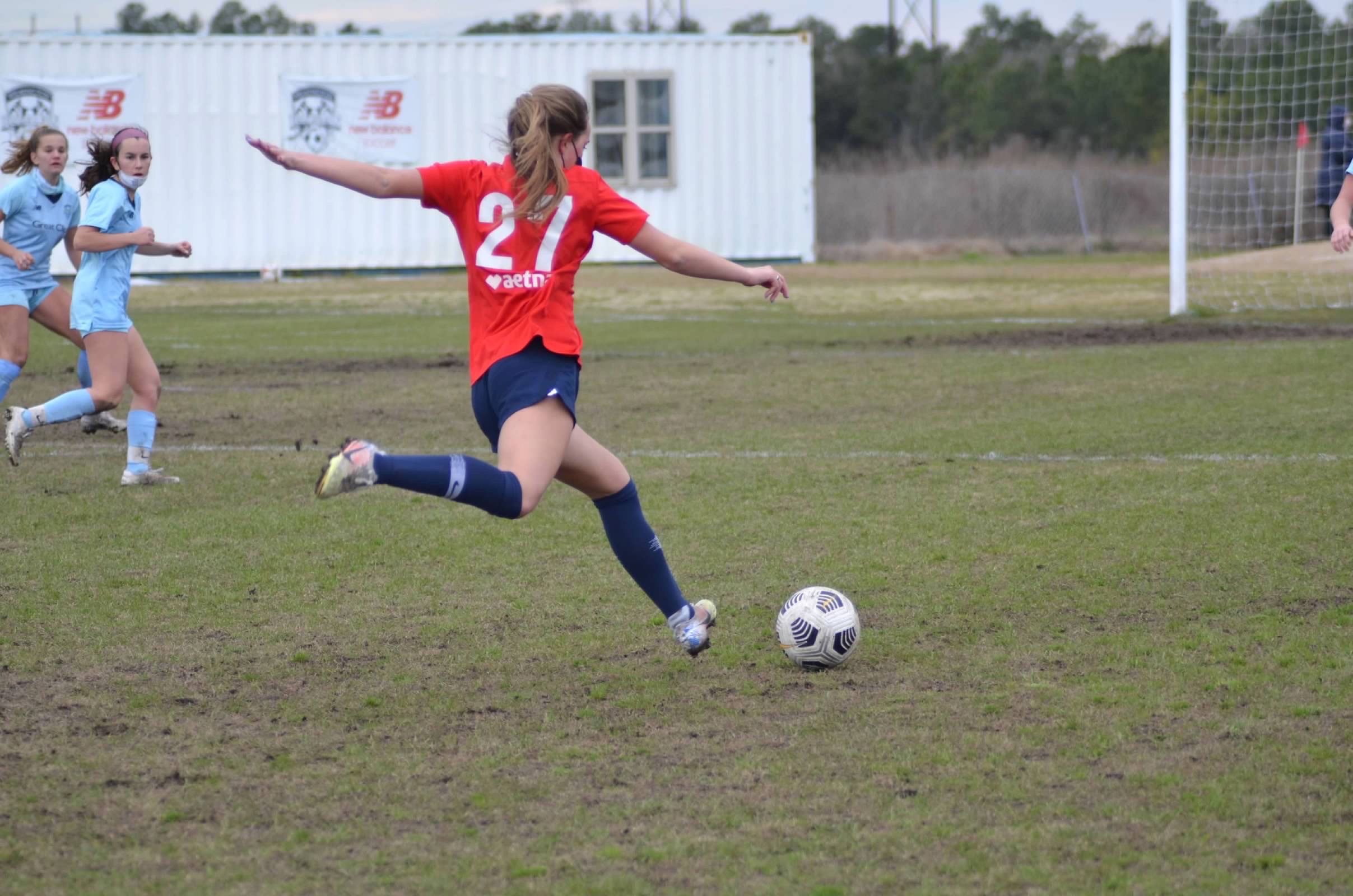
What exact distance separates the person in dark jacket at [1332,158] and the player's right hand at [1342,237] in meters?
10.1

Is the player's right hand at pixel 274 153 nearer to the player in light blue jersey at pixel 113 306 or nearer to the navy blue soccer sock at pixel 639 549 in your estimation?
the navy blue soccer sock at pixel 639 549

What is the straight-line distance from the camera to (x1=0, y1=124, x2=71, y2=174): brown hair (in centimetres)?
827

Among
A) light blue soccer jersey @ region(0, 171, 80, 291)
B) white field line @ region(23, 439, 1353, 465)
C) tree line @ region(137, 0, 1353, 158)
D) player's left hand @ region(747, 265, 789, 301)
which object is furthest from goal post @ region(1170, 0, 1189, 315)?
tree line @ region(137, 0, 1353, 158)

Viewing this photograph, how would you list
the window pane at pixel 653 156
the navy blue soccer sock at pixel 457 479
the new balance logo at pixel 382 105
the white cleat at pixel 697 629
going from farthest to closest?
the window pane at pixel 653 156
the new balance logo at pixel 382 105
the white cleat at pixel 697 629
the navy blue soccer sock at pixel 457 479

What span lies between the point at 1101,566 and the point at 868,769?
2534 mm

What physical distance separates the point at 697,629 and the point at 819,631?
0.40 meters

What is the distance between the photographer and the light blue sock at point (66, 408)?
7.84 metres

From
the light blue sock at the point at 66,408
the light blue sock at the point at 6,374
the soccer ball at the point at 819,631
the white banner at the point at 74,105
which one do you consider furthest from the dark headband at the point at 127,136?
the white banner at the point at 74,105

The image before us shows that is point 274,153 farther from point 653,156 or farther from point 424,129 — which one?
point 653,156

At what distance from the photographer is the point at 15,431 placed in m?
7.64

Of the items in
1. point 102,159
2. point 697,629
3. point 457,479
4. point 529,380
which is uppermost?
point 102,159

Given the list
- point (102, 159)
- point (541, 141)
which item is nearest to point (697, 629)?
point (541, 141)

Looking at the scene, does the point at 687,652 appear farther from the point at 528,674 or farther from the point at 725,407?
the point at 725,407

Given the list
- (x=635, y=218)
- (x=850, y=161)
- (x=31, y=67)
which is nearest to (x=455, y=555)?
(x=635, y=218)
